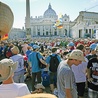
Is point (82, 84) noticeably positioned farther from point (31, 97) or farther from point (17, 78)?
point (31, 97)

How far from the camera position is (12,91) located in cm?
243

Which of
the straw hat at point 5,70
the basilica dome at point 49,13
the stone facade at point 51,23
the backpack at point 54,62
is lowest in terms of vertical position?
the backpack at point 54,62

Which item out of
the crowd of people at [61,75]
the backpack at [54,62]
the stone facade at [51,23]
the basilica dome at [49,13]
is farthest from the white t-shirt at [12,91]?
the basilica dome at [49,13]

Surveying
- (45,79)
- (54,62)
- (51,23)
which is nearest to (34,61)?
(54,62)

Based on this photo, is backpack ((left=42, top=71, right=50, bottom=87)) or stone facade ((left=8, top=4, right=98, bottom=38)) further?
stone facade ((left=8, top=4, right=98, bottom=38))

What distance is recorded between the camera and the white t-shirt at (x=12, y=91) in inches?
95.3

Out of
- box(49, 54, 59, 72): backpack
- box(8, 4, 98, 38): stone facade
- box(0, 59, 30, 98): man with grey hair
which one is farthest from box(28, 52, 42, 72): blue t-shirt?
box(8, 4, 98, 38): stone facade

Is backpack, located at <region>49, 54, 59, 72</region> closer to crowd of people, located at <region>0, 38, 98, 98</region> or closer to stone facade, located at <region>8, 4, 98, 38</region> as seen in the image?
crowd of people, located at <region>0, 38, 98, 98</region>

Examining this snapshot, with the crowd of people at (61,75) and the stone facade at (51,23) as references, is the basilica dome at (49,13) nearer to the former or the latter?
the stone facade at (51,23)

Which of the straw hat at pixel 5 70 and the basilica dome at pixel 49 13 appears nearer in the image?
the straw hat at pixel 5 70

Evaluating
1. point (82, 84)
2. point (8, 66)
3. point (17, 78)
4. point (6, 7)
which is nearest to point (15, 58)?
point (17, 78)

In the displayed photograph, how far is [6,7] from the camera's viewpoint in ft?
5.13

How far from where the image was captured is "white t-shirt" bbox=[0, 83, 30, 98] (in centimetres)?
242

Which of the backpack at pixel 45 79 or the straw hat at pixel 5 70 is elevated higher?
the straw hat at pixel 5 70
